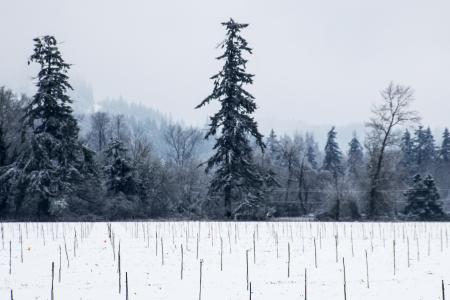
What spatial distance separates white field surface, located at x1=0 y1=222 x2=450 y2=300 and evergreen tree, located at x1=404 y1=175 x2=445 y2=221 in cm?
2310

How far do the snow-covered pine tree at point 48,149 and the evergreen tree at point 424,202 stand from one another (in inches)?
1164

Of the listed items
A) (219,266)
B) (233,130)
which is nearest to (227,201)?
(233,130)

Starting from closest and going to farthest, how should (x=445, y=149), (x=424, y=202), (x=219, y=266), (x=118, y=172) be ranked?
(x=219, y=266)
(x=424, y=202)
(x=118, y=172)
(x=445, y=149)

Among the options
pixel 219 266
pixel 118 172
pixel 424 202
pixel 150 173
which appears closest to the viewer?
pixel 219 266

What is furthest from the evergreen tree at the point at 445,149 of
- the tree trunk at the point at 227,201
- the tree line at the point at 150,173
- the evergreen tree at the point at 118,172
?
the tree trunk at the point at 227,201

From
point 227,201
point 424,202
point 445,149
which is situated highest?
point 445,149

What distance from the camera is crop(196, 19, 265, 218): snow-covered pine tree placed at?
110 ft

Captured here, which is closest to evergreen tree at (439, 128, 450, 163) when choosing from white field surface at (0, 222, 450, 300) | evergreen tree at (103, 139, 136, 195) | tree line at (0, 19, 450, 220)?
tree line at (0, 19, 450, 220)

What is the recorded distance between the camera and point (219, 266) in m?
16.2

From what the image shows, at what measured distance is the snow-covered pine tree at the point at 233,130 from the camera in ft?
110

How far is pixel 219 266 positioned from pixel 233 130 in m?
18.1

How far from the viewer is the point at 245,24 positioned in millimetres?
34219

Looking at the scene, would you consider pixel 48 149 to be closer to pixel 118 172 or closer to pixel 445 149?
pixel 118 172

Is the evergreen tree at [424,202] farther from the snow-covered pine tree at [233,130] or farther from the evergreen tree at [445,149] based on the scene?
A: the evergreen tree at [445,149]
